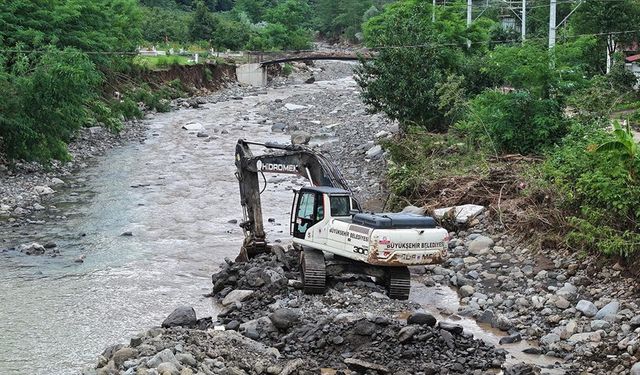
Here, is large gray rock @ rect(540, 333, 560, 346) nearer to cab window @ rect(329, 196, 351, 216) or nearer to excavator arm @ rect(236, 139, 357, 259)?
cab window @ rect(329, 196, 351, 216)

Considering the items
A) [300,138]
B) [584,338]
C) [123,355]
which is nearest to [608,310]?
[584,338]

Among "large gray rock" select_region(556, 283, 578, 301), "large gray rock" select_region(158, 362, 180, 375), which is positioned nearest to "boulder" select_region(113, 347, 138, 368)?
"large gray rock" select_region(158, 362, 180, 375)

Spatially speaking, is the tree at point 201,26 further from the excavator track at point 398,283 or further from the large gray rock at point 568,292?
the large gray rock at point 568,292

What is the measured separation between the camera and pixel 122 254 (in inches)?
826

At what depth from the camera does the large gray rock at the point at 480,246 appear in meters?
19.4

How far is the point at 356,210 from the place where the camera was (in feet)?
54.7

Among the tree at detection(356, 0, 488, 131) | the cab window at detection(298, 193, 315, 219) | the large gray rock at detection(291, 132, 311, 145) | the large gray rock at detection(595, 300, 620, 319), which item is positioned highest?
the tree at detection(356, 0, 488, 131)

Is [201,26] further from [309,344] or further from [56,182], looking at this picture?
[309,344]

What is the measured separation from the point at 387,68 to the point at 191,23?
186 ft

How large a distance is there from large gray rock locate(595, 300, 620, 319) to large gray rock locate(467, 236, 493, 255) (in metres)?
4.59

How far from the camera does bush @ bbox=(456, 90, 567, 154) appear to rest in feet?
77.8

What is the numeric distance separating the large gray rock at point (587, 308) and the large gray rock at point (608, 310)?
119mm

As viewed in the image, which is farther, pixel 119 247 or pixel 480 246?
pixel 119 247

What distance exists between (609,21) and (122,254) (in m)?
27.7
